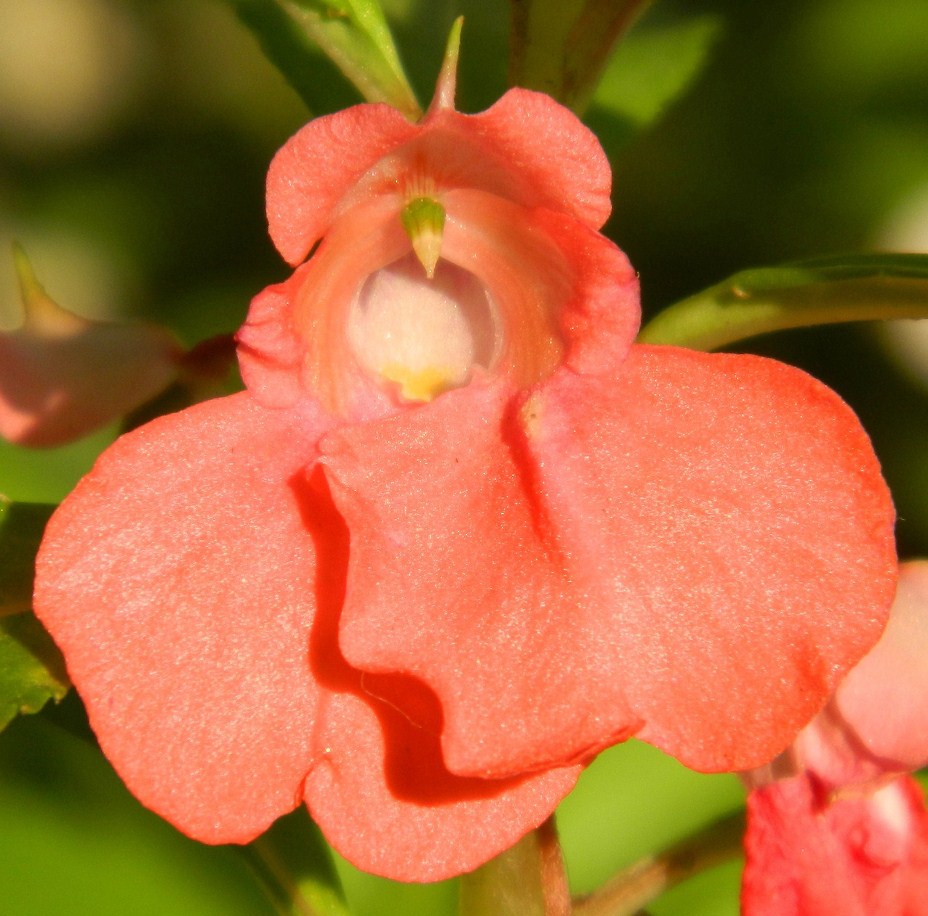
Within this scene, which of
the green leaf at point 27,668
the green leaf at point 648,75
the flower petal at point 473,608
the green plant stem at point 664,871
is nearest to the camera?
the flower petal at point 473,608

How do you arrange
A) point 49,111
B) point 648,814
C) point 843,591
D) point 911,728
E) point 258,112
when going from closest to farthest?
point 843,591 < point 911,728 < point 648,814 < point 258,112 < point 49,111

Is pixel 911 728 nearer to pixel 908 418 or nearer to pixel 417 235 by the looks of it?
pixel 417 235

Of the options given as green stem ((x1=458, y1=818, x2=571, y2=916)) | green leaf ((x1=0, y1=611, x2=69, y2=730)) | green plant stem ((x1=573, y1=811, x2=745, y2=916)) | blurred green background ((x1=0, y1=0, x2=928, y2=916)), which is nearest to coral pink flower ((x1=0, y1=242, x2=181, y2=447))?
green leaf ((x1=0, y1=611, x2=69, y2=730))

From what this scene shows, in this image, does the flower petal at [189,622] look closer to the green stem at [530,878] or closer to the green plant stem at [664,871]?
the green stem at [530,878]

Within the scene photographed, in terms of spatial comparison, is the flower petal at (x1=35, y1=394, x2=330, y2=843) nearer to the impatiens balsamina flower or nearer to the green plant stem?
the impatiens balsamina flower

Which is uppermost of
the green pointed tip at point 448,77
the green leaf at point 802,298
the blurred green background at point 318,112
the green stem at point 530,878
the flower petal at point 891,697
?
the green pointed tip at point 448,77

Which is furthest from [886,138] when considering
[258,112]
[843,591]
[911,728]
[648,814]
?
[843,591]

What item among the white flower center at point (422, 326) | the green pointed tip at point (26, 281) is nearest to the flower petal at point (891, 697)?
the white flower center at point (422, 326)
